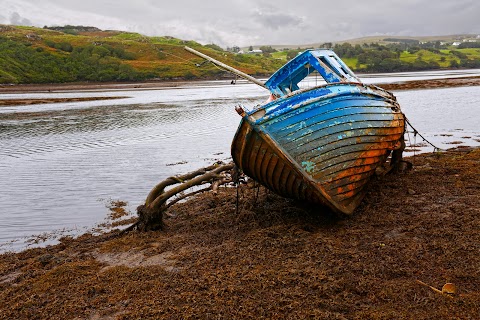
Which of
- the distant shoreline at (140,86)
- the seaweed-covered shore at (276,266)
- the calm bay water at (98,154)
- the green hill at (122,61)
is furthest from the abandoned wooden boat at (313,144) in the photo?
the green hill at (122,61)

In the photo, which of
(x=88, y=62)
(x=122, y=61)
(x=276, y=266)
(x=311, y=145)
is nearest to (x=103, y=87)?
(x=88, y=62)

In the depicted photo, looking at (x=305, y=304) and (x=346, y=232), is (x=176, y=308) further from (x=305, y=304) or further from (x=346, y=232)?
(x=346, y=232)

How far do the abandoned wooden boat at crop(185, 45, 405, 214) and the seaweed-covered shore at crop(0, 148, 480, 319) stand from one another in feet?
2.27

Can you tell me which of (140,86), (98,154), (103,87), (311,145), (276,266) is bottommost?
(98,154)

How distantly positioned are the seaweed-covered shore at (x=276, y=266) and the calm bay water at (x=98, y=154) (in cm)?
264

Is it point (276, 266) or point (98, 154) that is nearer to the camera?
point (276, 266)

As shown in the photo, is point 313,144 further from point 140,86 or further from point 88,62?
point 88,62

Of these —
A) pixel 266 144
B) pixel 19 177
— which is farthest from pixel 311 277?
pixel 19 177

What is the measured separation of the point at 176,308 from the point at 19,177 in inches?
485

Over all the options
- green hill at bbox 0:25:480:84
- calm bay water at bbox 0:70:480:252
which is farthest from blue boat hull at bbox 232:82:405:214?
green hill at bbox 0:25:480:84

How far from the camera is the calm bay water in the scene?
1080cm

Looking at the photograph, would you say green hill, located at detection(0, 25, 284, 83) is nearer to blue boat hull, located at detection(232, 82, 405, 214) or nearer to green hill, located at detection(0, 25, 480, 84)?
green hill, located at detection(0, 25, 480, 84)

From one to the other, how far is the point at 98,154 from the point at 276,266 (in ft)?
48.0

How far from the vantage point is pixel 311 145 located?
22.8 ft
